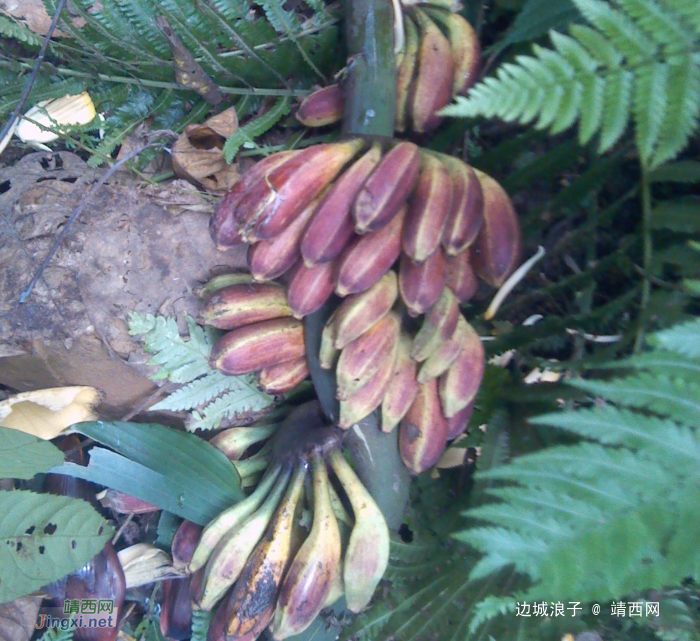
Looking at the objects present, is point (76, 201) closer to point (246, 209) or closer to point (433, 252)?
point (246, 209)

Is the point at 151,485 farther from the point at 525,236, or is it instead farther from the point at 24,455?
the point at 525,236

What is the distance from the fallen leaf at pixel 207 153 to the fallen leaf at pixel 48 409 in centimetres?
58

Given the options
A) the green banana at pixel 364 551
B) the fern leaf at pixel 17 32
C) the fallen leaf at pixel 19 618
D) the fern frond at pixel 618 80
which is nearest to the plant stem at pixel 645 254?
the fern frond at pixel 618 80

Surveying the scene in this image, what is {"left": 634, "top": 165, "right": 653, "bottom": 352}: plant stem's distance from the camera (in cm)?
102

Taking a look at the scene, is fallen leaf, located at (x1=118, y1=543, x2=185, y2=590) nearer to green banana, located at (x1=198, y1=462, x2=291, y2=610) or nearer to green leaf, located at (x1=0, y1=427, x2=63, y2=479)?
green banana, located at (x1=198, y1=462, x2=291, y2=610)

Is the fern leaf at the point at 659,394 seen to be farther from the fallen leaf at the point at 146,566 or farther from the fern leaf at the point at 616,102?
the fallen leaf at the point at 146,566

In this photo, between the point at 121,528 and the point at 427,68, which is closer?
the point at 427,68

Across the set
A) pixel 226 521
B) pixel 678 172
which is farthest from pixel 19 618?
pixel 678 172

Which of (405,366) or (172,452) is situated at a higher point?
(405,366)

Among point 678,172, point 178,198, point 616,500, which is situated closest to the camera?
point 616,500

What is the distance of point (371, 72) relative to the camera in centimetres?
105

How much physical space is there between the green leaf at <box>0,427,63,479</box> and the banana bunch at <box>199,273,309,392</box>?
427 millimetres

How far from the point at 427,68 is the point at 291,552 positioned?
1.04m

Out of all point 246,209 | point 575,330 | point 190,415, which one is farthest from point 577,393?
point 190,415
